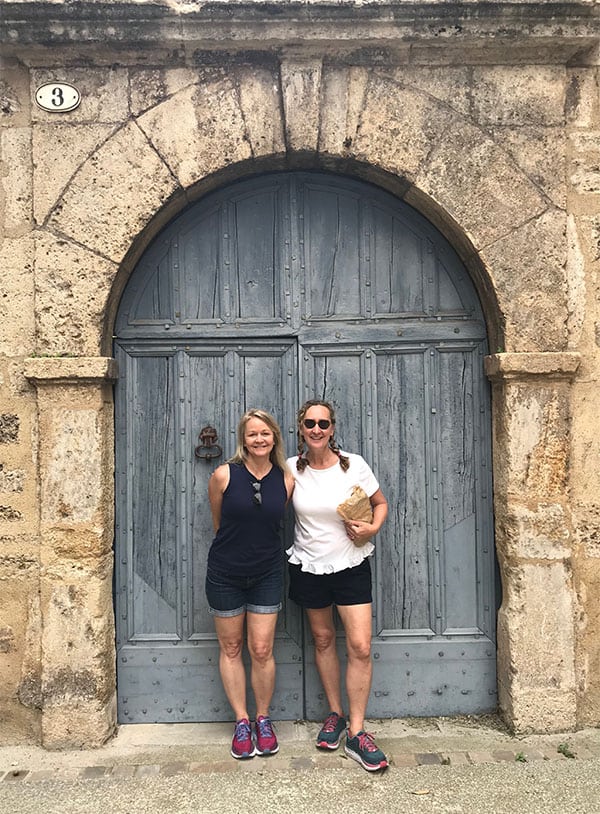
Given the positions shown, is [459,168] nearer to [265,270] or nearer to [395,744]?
[265,270]

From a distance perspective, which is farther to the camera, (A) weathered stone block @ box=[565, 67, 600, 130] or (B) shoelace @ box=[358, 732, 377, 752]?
(A) weathered stone block @ box=[565, 67, 600, 130]

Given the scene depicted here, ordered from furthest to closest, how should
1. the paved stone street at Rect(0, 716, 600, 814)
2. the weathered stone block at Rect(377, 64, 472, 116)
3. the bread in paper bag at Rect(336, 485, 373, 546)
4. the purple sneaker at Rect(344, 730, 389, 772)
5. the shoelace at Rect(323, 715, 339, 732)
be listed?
1. the weathered stone block at Rect(377, 64, 472, 116)
2. the shoelace at Rect(323, 715, 339, 732)
3. the bread in paper bag at Rect(336, 485, 373, 546)
4. the purple sneaker at Rect(344, 730, 389, 772)
5. the paved stone street at Rect(0, 716, 600, 814)

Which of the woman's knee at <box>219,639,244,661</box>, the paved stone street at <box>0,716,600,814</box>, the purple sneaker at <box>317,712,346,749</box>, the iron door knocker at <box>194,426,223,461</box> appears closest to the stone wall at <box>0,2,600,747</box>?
the paved stone street at <box>0,716,600,814</box>

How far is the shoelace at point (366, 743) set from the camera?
2920 millimetres

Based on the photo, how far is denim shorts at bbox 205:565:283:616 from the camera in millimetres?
3055

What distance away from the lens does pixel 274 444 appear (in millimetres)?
3088

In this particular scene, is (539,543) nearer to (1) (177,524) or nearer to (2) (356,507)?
(2) (356,507)

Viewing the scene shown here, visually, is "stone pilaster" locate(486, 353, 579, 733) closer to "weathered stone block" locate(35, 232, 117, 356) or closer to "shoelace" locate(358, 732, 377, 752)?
"shoelace" locate(358, 732, 377, 752)

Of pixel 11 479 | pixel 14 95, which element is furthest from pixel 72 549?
pixel 14 95

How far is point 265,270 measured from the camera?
341cm

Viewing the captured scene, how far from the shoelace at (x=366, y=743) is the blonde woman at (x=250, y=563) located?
1.26ft

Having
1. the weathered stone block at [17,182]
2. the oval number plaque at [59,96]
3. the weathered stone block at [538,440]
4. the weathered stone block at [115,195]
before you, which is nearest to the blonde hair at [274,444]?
the weathered stone block at [115,195]

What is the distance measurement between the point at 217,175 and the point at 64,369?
116 centimetres

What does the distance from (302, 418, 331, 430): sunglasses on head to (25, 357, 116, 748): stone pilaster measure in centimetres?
97
